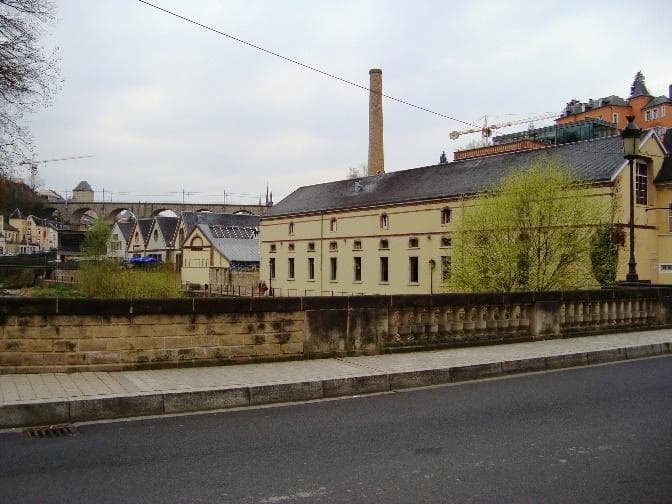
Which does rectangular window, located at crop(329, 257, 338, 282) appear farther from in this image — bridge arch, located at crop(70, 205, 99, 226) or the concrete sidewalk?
bridge arch, located at crop(70, 205, 99, 226)

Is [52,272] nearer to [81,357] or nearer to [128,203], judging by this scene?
[128,203]

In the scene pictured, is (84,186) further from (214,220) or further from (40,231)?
(214,220)

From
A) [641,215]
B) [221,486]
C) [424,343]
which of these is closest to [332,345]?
[424,343]

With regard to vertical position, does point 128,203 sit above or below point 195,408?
above

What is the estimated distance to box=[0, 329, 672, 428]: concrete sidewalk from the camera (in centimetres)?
685

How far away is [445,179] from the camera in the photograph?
167 feet

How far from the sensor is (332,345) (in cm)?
1055

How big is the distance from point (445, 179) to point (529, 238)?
24070 mm

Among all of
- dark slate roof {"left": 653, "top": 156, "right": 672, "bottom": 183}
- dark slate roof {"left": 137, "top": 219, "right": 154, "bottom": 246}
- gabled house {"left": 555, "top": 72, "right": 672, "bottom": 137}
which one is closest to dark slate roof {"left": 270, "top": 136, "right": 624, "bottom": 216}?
dark slate roof {"left": 653, "top": 156, "right": 672, "bottom": 183}

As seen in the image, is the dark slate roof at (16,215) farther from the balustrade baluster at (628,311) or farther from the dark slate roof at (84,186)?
the balustrade baluster at (628,311)

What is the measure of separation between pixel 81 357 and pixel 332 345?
402 centimetres

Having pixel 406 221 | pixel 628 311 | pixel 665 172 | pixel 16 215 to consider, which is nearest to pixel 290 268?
pixel 406 221

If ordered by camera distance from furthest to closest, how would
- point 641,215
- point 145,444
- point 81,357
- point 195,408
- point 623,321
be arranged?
point 641,215, point 623,321, point 81,357, point 195,408, point 145,444

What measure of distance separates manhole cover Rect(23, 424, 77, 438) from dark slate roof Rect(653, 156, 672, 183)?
143 ft
